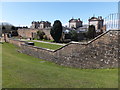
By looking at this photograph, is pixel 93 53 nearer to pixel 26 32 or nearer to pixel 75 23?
pixel 26 32

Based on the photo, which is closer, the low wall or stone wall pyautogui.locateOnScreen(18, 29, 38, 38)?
the low wall

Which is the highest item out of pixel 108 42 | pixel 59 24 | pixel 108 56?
pixel 59 24

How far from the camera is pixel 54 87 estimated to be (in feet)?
18.7

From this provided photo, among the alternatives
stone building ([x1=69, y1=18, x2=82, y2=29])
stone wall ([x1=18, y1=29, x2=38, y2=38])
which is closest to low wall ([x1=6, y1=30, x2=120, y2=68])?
stone wall ([x1=18, y1=29, x2=38, y2=38])

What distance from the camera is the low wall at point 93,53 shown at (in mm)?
8742

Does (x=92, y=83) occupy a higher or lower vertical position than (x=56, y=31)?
lower

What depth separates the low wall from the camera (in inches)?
344

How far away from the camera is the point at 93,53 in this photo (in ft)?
31.8

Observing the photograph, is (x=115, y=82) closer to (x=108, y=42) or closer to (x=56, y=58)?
(x=108, y=42)

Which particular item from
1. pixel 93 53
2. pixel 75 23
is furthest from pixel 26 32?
pixel 93 53

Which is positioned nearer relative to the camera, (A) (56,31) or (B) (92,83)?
(B) (92,83)

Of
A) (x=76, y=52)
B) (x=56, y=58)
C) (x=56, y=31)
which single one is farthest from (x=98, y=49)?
(x=56, y=31)

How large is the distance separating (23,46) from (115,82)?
48.8ft

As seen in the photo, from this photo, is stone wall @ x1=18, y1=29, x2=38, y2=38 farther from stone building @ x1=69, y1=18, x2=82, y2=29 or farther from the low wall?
the low wall
